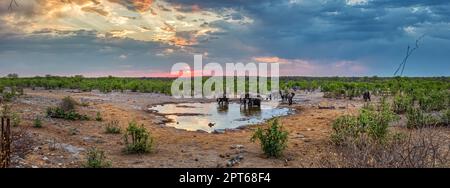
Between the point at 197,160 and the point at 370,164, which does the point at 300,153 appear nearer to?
the point at 197,160

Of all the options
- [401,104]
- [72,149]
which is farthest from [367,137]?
[401,104]

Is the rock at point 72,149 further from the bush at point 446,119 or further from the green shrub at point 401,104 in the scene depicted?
the green shrub at point 401,104

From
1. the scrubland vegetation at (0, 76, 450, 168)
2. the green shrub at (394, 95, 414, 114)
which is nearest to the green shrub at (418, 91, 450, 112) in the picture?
the scrubland vegetation at (0, 76, 450, 168)

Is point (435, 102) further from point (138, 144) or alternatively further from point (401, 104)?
point (138, 144)

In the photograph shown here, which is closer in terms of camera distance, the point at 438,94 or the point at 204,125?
the point at 204,125

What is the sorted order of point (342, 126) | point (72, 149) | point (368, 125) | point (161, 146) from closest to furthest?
point (72, 149) < point (368, 125) < point (161, 146) < point (342, 126)

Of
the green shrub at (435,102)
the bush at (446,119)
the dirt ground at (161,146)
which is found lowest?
the dirt ground at (161,146)

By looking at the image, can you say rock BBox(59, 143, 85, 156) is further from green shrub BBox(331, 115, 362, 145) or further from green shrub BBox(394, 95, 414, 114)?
green shrub BBox(394, 95, 414, 114)

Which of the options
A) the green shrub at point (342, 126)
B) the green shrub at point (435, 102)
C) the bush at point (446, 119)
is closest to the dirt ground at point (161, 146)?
the green shrub at point (342, 126)

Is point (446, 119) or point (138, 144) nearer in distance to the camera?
point (138, 144)

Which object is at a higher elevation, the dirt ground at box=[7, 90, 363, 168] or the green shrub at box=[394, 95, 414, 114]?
the green shrub at box=[394, 95, 414, 114]

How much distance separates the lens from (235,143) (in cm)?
1494
